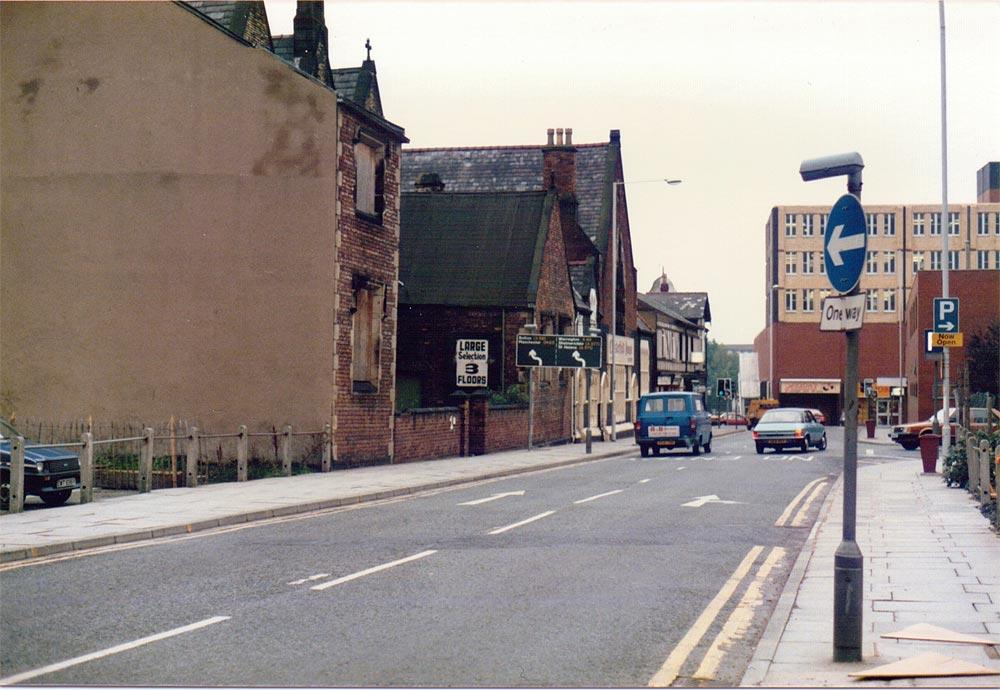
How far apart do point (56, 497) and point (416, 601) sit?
9.90m

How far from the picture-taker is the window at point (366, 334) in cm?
2880

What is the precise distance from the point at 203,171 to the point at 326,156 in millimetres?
2790

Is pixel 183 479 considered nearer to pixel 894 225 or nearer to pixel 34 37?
pixel 34 37

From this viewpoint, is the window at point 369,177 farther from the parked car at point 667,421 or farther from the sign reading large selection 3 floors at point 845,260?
the sign reading large selection 3 floors at point 845,260

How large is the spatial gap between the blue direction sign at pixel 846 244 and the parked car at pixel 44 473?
41.6 ft

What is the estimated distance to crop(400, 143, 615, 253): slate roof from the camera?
56812 mm

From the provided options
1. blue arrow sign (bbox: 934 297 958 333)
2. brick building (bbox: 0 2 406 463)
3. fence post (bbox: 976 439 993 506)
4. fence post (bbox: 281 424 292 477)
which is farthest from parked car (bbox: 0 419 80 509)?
blue arrow sign (bbox: 934 297 958 333)

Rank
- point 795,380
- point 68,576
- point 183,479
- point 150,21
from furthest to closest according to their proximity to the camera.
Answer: point 795,380 → point 150,21 → point 183,479 → point 68,576

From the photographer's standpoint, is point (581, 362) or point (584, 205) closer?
point (581, 362)

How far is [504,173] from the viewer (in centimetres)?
5716

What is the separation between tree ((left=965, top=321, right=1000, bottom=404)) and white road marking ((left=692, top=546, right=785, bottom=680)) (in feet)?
183

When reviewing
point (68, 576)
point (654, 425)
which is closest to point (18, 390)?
point (68, 576)

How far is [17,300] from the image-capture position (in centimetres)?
2642

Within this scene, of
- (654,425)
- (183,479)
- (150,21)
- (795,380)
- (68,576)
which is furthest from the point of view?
(795,380)
